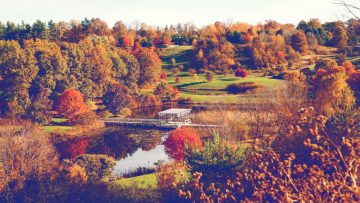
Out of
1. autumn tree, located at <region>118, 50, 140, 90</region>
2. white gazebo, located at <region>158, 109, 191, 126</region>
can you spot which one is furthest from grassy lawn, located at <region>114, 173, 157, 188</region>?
autumn tree, located at <region>118, 50, 140, 90</region>

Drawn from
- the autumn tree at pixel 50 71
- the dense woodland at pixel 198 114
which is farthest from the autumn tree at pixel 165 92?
the autumn tree at pixel 50 71

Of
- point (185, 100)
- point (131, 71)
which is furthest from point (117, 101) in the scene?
point (185, 100)

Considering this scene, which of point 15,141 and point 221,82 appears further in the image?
point 221,82

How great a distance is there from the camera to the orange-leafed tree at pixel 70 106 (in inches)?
2296

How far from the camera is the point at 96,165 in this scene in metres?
32.0

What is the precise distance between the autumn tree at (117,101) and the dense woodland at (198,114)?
0.20 metres

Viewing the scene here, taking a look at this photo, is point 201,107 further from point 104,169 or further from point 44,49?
point 104,169

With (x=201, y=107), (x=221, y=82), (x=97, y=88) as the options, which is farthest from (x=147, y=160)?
(x=221, y=82)

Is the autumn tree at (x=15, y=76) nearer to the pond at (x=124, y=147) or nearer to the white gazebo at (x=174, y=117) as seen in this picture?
the pond at (x=124, y=147)

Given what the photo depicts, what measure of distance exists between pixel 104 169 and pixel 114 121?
29.1 m

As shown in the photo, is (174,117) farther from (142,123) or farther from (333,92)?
(333,92)

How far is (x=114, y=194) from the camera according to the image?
24562mm

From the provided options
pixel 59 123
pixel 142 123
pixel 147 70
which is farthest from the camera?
pixel 147 70

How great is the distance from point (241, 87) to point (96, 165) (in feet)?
169
